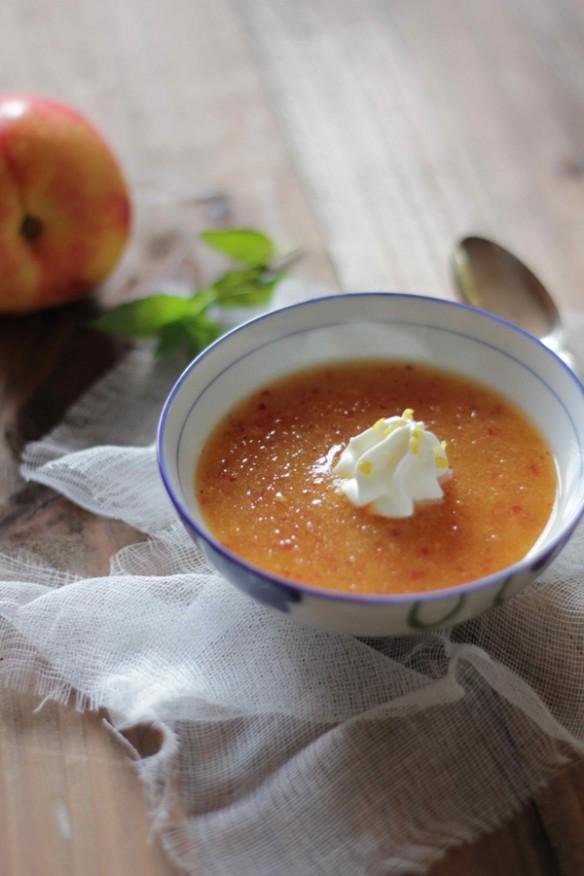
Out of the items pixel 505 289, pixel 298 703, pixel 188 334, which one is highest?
pixel 505 289

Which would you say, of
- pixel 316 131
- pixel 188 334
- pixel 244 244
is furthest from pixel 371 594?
pixel 316 131

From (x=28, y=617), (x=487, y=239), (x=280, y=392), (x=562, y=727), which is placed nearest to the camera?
(x=562, y=727)

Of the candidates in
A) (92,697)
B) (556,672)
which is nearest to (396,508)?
(556,672)

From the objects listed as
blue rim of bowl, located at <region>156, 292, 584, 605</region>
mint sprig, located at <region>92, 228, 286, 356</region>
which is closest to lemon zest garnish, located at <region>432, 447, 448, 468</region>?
blue rim of bowl, located at <region>156, 292, 584, 605</region>

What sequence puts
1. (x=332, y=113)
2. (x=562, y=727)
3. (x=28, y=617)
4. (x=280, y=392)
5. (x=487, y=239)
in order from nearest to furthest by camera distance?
(x=562, y=727)
(x=28, y=617)
(x=280, y=392)
(x=487, y=239)
(x=332, y=113)

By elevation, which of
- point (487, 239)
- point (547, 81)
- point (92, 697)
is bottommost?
point (92, 697)

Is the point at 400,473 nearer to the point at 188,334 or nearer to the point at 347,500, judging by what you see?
the point at 347,500

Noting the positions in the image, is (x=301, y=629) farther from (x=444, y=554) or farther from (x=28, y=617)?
(x=28, y=617)
